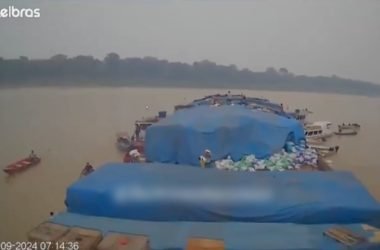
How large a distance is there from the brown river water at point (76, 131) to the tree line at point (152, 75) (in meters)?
0.02

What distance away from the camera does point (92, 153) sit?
145cm

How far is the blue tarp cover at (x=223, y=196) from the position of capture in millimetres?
1318

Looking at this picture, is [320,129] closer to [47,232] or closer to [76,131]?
[76,131]

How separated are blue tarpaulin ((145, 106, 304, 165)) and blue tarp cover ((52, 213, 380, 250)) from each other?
198mm

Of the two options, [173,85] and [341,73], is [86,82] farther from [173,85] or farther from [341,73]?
[341,73]

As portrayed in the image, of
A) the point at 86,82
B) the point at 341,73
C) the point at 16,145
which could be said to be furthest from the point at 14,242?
the point at 341,73

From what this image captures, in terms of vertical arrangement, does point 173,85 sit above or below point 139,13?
below

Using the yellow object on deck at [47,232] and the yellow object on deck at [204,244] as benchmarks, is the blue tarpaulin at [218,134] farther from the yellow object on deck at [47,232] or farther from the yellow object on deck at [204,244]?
the yellow object on deck at [47,232]

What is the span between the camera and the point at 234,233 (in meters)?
1.33

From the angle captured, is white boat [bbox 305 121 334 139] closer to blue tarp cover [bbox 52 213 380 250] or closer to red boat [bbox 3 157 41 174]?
blue tarp cover [bbox 52 213 380 250]

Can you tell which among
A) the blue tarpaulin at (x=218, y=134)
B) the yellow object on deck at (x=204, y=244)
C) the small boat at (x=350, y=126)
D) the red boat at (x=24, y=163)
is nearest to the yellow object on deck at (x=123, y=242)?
the yellow object on deck at (x=204, y=244)

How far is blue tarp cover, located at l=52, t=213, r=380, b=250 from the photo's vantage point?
4.26 ft

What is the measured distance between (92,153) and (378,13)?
962 millimetres

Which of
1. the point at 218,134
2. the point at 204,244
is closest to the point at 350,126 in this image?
the point at 218,134
